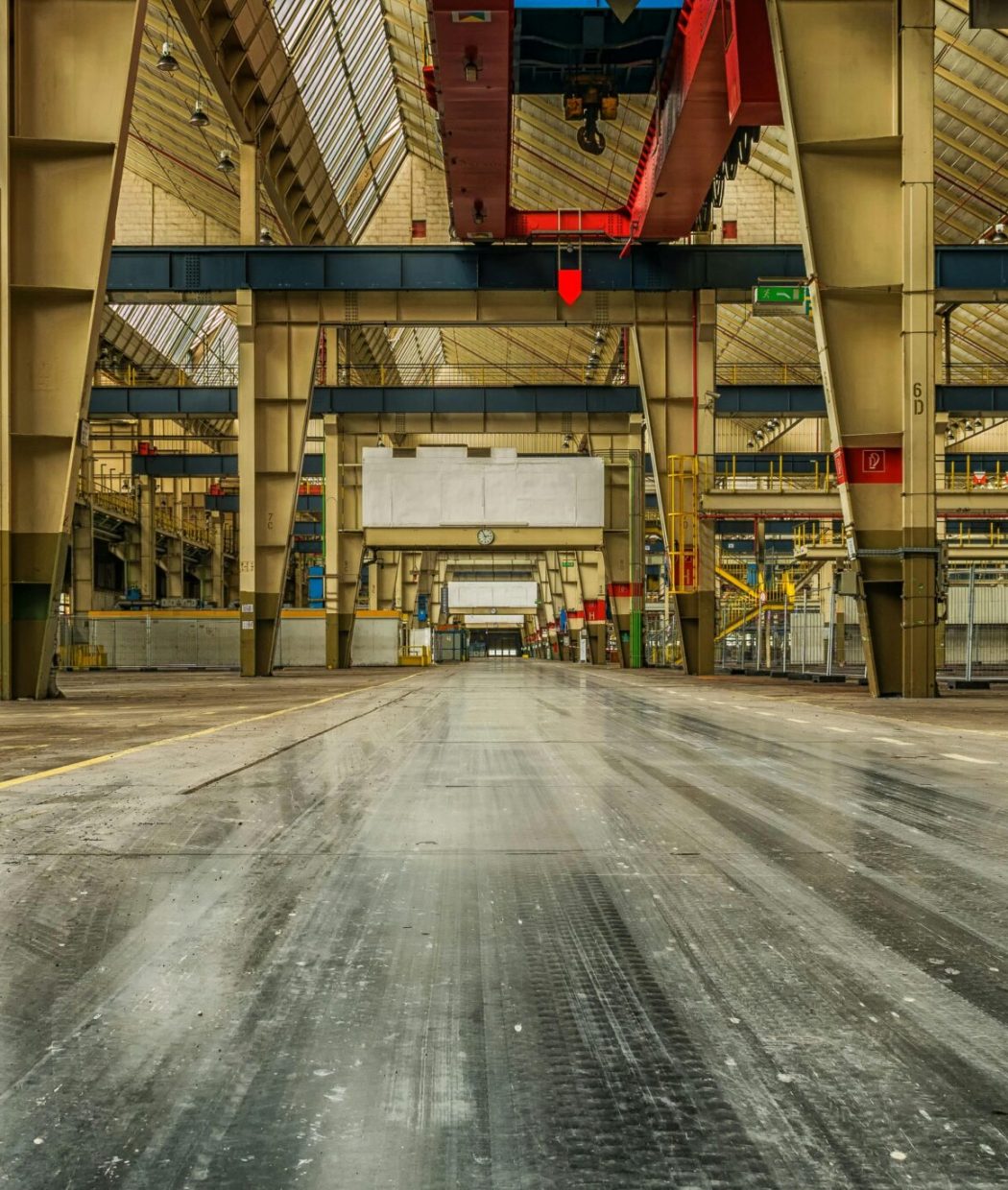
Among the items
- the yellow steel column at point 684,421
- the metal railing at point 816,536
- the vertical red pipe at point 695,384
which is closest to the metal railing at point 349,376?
the metal railing at point 816,536

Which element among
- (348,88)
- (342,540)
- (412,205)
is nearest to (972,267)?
(348,88)

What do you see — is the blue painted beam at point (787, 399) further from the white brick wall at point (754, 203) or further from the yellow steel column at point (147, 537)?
the yellow steel column at point (147, 537)

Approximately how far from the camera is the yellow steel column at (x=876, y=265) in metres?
13.7

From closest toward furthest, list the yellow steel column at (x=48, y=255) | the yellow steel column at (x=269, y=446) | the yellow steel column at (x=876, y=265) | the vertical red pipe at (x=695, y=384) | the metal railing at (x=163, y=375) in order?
the yellow steel column at (x=876, y=265) < the yellow steel column at (x=48, y=255) < the yellow steel column at (x=269, y=446) < the vertical red pipe at (x=695, y=384) < the metal railing at (x=163, y=375)

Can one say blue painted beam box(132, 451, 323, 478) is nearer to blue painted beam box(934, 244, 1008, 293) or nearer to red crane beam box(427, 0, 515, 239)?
red crane beam box(427, 0, 515, 239)

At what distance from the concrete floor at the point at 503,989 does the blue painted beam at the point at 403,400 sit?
28.6 m

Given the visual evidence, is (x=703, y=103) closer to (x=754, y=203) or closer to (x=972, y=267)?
(x=972, y=267)

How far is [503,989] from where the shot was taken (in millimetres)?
2246

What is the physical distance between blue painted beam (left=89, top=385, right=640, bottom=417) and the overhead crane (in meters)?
12.1

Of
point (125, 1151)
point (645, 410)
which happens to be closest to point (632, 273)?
point (645, 410)

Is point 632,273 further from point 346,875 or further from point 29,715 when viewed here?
point 346,875

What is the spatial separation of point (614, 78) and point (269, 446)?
11790 millimetres

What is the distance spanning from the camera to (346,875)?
3338mm

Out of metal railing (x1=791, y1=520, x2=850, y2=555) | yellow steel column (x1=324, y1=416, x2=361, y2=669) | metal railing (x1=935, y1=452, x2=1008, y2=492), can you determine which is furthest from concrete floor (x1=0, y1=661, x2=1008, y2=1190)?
metal railing (x1=935, y1=452, x2=1008, y2=492)
